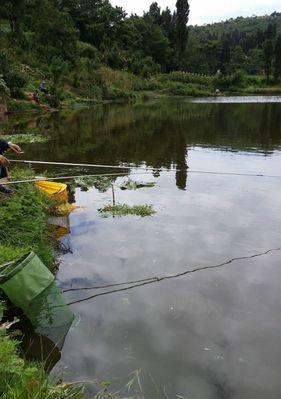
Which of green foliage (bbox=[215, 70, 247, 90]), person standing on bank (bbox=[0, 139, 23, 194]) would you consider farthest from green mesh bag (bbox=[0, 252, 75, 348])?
green foliage (bbox=[215, 70, 247, 90])

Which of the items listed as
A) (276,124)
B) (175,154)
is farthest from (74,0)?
(175,154)

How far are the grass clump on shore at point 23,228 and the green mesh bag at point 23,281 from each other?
1.82 feet

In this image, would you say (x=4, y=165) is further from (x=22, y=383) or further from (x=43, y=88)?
(x=43, y=88)

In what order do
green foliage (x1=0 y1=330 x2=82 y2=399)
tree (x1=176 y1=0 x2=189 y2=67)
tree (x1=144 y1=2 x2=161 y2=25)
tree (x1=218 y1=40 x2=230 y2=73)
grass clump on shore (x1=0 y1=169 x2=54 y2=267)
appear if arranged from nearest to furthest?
green foliage (x1=0 y1=330 x2=82 y2=399)
grass clump on shore (x1=0 y1=169 x2=54 y2=267)
tree (x1=176 y1=0 x2=189 y2=67)
tree (x1=144 y1=2 x2=161 y2=25)
tree (x1=218 y1=40 x2=230 y2=73)

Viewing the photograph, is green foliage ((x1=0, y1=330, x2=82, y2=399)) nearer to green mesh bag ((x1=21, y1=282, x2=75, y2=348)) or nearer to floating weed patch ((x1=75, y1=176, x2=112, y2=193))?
green mesh bag ((x1=21, y1=282, x2=75, y2=348))

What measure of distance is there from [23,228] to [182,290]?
8.61 ft

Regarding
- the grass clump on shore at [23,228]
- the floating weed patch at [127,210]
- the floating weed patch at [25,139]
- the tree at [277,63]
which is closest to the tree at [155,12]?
the tree at [277,63]

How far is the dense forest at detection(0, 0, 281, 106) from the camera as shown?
4438 centimetres

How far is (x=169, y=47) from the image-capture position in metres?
80.9

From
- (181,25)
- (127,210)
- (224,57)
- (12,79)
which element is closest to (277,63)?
(224,57)

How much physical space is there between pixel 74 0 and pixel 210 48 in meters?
35.5

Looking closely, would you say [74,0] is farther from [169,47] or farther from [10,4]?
[10,4]

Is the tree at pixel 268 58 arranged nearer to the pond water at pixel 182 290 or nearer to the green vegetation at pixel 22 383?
the pond water at pixel 182 290

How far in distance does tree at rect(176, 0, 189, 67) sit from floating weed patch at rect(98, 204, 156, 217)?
72218mm
